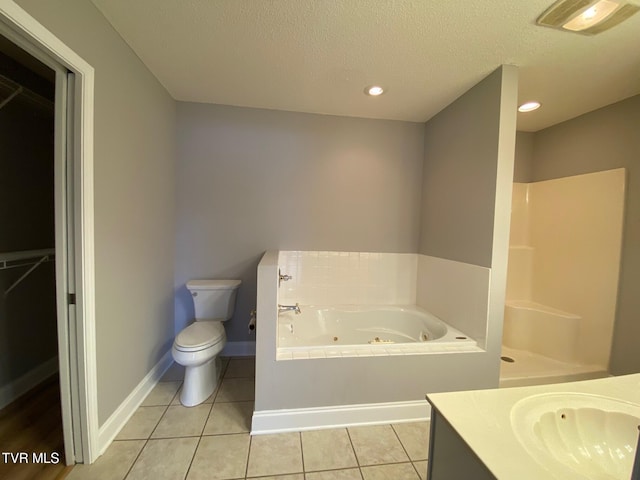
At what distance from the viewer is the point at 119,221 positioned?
1.50m

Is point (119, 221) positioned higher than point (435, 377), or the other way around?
point (119, 221)

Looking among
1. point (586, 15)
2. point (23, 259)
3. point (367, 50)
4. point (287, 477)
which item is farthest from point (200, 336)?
point (586, 15)

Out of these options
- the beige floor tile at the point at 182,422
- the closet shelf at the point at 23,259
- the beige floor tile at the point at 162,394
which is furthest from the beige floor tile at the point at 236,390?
the closet shelf at the point at 23,259

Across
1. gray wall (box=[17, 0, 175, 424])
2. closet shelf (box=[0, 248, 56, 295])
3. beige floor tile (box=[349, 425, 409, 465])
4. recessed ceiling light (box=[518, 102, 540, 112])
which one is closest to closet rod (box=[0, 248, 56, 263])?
closet shelf (box=[0, 248, 56, 295])

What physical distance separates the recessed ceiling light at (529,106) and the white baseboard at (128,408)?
3.65m

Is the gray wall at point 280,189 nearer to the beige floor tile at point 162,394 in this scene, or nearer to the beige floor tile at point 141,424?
the beige floor tile at point 162,394

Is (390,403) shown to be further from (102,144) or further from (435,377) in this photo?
(102,144)

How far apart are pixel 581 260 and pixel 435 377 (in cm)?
178

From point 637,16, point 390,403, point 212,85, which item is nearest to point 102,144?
point 212,85

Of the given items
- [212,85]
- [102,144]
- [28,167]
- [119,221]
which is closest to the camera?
[102,144]

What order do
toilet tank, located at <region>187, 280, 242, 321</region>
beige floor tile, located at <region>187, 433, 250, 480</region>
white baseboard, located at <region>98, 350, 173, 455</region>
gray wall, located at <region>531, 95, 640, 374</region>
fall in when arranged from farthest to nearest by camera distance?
toilet tank, located at <region>187, 280, 242, 321</region> < gray wall, located at <region>531, 95, 640, 374</region> < white baseboard, located at <region>98, 350, 173, 455</region> < beige floor tile, located at <region>187, 433, 250, 480</region>

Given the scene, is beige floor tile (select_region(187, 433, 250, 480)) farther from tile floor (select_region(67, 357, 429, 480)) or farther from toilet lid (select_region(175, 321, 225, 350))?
toilet lid (select_region(175, 321, 225, 350))

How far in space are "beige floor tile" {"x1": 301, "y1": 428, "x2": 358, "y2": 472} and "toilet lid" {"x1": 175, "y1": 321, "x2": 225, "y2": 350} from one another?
0.86m

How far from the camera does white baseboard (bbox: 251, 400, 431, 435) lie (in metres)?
1.54
